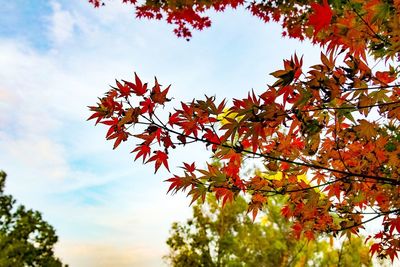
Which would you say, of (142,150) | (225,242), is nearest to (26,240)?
(225,242)

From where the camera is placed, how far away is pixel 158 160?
2.59m

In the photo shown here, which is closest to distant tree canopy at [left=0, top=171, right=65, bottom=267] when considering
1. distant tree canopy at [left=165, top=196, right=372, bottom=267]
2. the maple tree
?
distant tree canopy at [left=165, top=196, right=372, bottom=267]

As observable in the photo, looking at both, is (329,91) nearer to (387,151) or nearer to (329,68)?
(329,68)

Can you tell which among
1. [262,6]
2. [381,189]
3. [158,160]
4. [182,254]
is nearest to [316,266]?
[182,254]

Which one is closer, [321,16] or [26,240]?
[321,16]

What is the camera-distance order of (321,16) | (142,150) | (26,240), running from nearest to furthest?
(321,16) → (142,150) → (26,240)

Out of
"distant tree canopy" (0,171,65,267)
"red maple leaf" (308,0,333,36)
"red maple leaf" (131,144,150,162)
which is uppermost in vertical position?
"distant tree canopy" (0,171,65,267)

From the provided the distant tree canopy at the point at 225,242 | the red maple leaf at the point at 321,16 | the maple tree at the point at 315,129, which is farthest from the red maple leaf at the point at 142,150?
the distant tree canopy at the point at 225,242

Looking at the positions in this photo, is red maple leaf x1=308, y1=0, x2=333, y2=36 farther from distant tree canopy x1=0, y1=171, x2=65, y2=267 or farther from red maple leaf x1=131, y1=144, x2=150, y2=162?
distant tree canopy x1=0, y1=171, x2=65, y2=267

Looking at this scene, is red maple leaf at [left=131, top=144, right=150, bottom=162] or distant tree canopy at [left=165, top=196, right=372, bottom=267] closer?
red maple leaf at [left=131, top=144, right=150, bottom=162]

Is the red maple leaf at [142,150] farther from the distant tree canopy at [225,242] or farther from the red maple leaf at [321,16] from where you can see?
the distant tree canopy at [225,242]

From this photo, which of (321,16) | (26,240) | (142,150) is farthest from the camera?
(26,240)

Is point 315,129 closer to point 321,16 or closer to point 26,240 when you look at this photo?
point 321,16

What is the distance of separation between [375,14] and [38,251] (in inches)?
561
